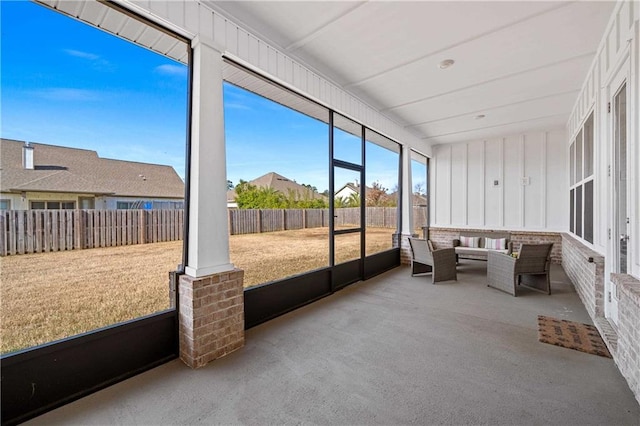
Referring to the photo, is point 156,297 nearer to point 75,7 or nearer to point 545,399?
point 75,7

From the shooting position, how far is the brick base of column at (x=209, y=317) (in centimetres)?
246

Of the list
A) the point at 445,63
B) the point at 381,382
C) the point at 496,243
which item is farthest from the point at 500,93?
the point at 381,382

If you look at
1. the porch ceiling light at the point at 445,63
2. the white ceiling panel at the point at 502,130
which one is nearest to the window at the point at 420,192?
the white ceiling panel at the point at 502,130

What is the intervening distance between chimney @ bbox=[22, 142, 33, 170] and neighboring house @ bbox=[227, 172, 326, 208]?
152 cm

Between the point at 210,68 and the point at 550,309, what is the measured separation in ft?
16.3

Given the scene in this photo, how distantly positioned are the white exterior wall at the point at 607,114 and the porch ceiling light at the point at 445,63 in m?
1.45

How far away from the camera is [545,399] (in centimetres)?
205

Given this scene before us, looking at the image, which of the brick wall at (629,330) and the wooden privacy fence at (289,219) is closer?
the brick wall at (629,330)

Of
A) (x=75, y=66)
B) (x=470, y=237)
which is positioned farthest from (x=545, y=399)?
(x=470, y=237)

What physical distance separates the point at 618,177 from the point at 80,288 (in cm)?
509

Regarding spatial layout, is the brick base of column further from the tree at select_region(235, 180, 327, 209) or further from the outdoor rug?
the outdoor rug

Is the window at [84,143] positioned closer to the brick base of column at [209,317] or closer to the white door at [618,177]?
the brick base of column at [209,317]

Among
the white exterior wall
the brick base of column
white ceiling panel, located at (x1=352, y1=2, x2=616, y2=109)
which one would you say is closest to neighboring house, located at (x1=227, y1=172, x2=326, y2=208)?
the brick base of column

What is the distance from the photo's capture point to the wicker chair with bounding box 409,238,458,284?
512 centimetres
